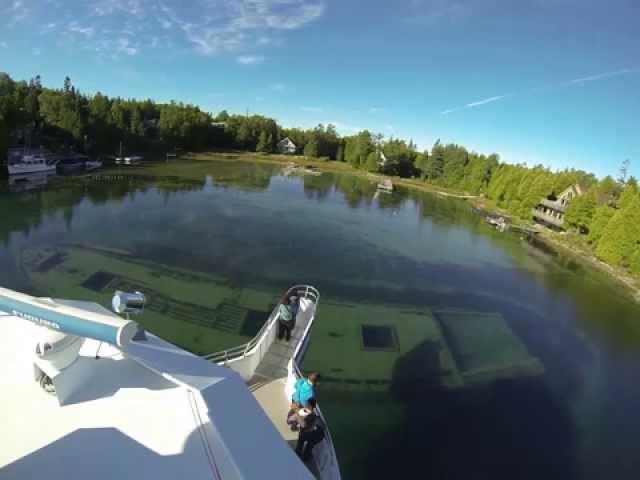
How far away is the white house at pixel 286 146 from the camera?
100062mm

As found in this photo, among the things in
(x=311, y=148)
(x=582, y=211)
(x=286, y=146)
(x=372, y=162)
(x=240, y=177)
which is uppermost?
(x=311, y=148)

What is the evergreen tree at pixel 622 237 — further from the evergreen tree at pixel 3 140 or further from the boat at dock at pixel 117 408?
the evergreen tree at pixel 3 140

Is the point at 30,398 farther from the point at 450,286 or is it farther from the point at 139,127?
the point at 139,127

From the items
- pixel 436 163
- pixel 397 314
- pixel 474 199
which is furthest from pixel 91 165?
pixel 436 163

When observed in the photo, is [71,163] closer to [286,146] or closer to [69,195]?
[69,195]

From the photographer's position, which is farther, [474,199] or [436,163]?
[436,163]

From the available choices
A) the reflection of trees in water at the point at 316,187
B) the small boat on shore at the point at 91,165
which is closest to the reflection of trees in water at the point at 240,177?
the reflection of trees in water at the point at 316,187

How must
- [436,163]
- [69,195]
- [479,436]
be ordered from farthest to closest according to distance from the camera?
1. [436,163]
2. [69,195]
3. [479,436]

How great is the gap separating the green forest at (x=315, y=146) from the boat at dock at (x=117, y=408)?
39.5 metres

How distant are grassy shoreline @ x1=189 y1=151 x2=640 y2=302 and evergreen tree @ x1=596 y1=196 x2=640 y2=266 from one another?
1.01 m

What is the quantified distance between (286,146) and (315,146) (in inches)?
357

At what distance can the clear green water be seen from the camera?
34.8ft

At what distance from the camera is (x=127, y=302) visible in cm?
485

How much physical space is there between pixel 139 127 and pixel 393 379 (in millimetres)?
72176
